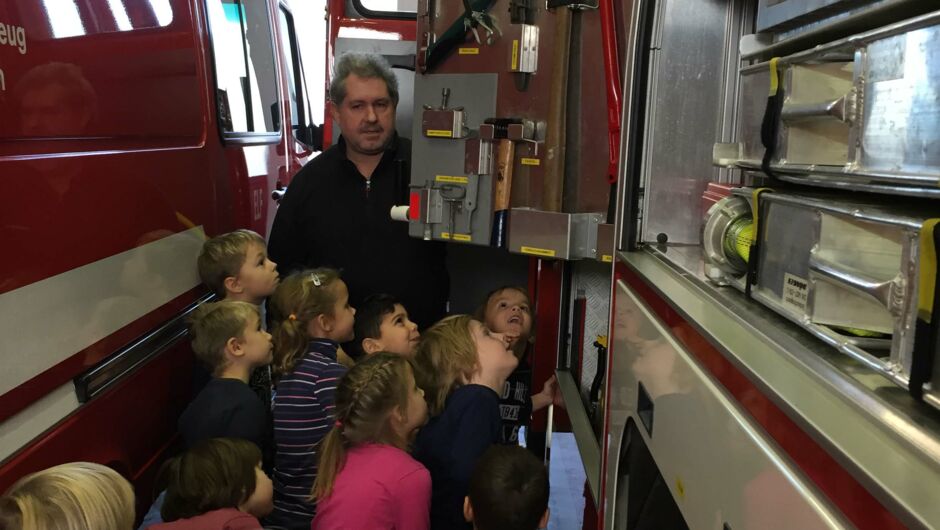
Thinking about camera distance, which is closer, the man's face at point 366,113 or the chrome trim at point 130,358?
the chrome trim at point 130,358

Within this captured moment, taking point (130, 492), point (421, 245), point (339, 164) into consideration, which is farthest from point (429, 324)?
point (130, 492)

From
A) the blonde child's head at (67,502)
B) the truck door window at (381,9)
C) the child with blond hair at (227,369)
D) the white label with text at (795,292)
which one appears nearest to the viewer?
the white label with text at (795,292)

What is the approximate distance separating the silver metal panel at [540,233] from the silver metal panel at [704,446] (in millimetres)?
799

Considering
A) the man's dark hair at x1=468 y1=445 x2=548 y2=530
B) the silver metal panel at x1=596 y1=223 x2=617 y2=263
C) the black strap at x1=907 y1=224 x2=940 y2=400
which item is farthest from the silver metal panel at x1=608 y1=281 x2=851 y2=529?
the silver metal panel at x1=596 y1=223 x2=617 y2=263

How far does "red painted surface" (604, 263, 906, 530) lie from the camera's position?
758 mm

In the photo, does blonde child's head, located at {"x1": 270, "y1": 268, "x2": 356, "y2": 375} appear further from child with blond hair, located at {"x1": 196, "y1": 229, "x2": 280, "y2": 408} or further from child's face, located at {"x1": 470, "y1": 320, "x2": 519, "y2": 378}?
child's face, located at {"x1": 470, "y1": 320, "x2": 519, "y2": 378}

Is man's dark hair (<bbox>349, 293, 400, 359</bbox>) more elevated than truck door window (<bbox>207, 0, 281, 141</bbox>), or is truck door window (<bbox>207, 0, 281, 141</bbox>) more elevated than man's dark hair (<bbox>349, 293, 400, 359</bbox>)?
truck door window (<bbox>207, 0, 281, 141</bbox>)

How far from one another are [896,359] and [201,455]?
5.66 feet

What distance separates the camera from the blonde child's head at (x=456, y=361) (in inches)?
107

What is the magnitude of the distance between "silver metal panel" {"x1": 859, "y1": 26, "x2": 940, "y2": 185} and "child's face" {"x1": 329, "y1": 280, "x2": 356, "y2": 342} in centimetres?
202

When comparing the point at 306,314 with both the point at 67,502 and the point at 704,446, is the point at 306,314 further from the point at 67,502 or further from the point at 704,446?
the point at 704,446

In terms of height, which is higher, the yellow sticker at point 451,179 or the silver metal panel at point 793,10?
the silver metal panel at point 793,10

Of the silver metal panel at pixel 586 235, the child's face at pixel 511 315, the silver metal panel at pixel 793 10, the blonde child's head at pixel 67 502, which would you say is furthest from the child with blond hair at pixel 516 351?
the silver metal panel at pixel 793 10

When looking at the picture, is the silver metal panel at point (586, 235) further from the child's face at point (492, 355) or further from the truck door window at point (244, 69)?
the truck door window at point (244, 69)
